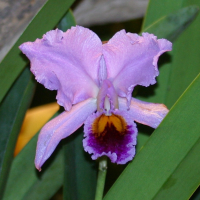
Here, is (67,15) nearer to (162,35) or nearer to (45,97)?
(162,35)

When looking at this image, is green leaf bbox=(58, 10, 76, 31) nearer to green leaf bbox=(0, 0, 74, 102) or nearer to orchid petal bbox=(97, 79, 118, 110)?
green leaf bbox=(0, 0, 74, 102)

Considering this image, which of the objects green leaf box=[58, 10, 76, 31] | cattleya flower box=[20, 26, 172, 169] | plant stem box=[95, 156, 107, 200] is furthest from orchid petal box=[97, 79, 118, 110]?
green leaf box=[58, 10, 76, 31]

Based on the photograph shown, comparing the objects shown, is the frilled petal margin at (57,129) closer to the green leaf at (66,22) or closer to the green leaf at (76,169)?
the green leaf at (76,169)

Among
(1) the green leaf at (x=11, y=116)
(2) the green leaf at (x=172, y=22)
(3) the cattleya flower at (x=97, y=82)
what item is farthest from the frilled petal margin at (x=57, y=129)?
(2) the green leaf at (x=172, y=22)

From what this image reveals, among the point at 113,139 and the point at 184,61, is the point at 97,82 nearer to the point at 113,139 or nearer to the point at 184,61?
the point at 113,139

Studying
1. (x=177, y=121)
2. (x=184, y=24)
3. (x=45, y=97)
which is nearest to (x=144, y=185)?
(x=177, y=121)

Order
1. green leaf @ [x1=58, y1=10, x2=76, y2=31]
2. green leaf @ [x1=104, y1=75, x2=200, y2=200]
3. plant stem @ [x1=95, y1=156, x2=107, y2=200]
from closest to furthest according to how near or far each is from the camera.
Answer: green leaf @ [x1=104, y1=75, x2=200, y2=200]
plant stem @ [x1=95, y1=156, x2=107, y2=200]
green leaf @ [x1=58, y1=10, x2=76, y2=31]

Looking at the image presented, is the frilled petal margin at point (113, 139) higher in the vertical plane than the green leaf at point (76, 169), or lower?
higher
